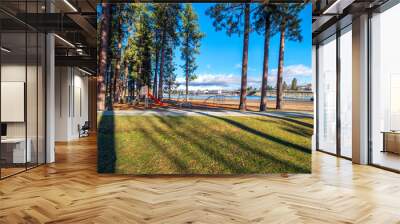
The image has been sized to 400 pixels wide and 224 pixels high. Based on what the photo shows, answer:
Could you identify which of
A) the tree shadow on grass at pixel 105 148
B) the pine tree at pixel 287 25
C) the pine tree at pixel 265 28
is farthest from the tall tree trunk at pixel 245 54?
the tree shadow on grass at pixel 105 148

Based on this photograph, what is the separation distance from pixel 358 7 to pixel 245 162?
368 cm

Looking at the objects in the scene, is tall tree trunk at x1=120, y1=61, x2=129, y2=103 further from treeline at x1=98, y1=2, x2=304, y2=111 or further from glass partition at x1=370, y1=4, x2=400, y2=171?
glass partition at x1=370, y1=4, x2=400, y2=171

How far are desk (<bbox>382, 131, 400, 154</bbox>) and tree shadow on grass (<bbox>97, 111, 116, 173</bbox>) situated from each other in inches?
194

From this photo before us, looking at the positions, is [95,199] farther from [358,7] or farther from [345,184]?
[358,7]

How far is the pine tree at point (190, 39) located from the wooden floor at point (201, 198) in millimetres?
1957

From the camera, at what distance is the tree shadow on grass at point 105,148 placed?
609cm

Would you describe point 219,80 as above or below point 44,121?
above

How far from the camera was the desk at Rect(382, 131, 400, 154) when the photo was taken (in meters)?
6.37

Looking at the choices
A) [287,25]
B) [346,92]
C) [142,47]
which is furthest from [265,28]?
[346,92]

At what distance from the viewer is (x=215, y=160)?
609 cm

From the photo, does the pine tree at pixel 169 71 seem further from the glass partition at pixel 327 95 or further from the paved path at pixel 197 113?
the glass partition at pixel 327 95

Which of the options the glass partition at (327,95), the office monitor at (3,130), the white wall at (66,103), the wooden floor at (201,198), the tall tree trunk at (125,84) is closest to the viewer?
the wooden floor at (201,198)

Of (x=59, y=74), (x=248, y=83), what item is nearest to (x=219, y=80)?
(x=248, y=83)

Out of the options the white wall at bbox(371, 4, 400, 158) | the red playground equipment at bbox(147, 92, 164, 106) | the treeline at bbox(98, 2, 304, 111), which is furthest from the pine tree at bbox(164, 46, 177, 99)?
the white wall at bbox(371, 4, 400, 158)
